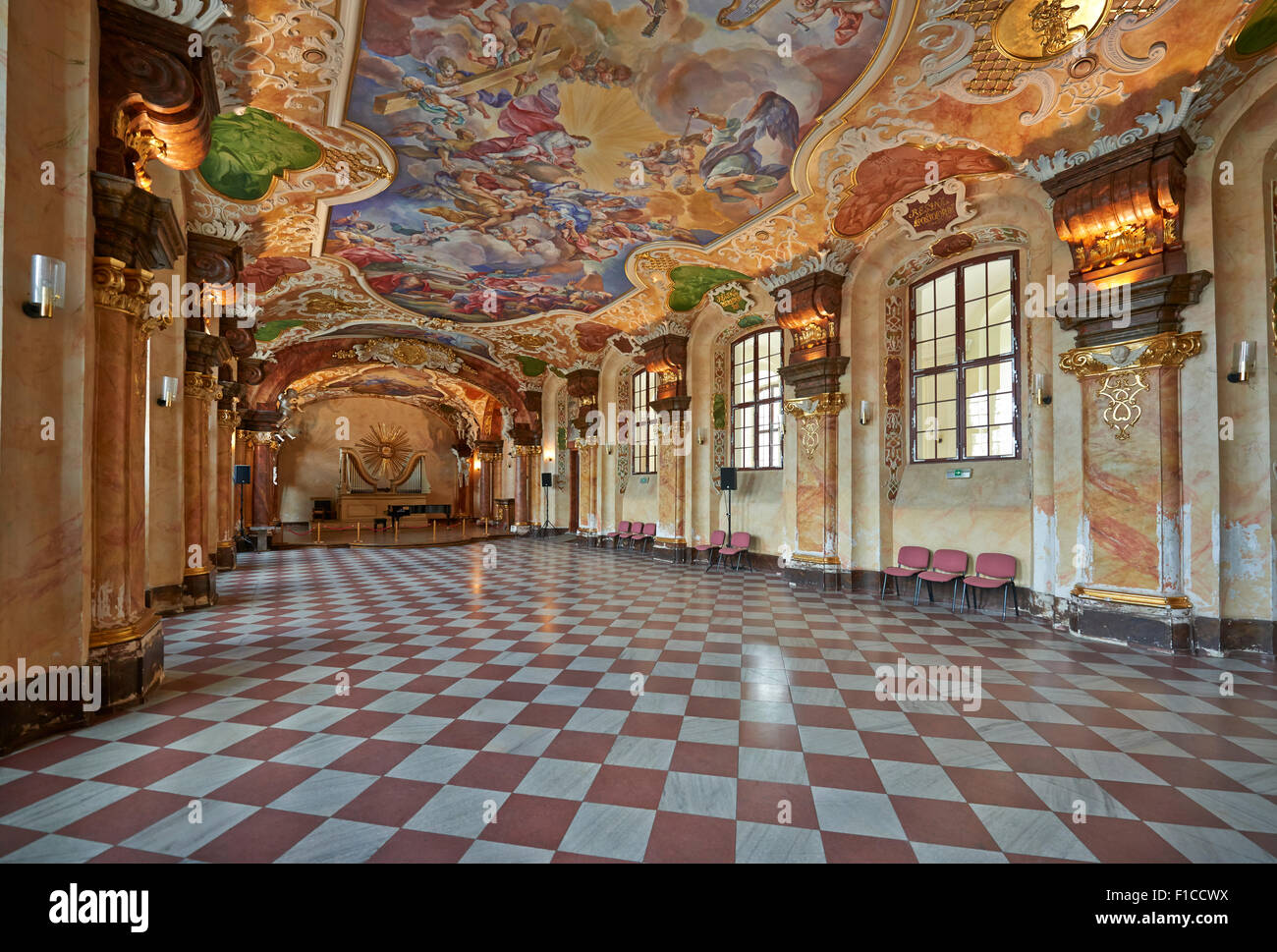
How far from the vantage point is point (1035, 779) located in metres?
3.20

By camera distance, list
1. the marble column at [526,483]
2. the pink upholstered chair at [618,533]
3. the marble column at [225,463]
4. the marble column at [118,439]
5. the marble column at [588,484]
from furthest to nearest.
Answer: the marble column at [526,483] < the marble column at [588,484] < the pink upholstered chair at [618,533] < the marble column at [225,463] < the marble column at [118,439]

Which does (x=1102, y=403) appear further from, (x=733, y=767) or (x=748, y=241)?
(x=733, y=767)

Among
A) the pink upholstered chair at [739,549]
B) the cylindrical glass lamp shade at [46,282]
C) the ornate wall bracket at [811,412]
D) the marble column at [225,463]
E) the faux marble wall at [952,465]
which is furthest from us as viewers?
the pink upholstered chair at [739,549]

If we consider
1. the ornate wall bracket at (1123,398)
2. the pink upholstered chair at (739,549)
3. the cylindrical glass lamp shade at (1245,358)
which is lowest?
the pink upholstered chair at (739,549)

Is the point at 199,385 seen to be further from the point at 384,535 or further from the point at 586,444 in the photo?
the point at 384,535

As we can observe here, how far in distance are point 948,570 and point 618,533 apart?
9.12m

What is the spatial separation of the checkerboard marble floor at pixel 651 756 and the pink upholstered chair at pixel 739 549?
5.31 meters

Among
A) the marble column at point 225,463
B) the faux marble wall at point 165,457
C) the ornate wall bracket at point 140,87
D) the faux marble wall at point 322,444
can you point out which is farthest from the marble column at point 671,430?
the faux marble wall at point 322,444

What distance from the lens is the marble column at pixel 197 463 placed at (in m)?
8.04

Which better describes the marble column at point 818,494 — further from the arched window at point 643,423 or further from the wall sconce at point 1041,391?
the arched window at point 643,423

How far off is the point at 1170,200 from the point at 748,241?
17.4 feet

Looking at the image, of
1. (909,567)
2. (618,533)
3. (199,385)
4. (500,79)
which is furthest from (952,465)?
(199,385)
